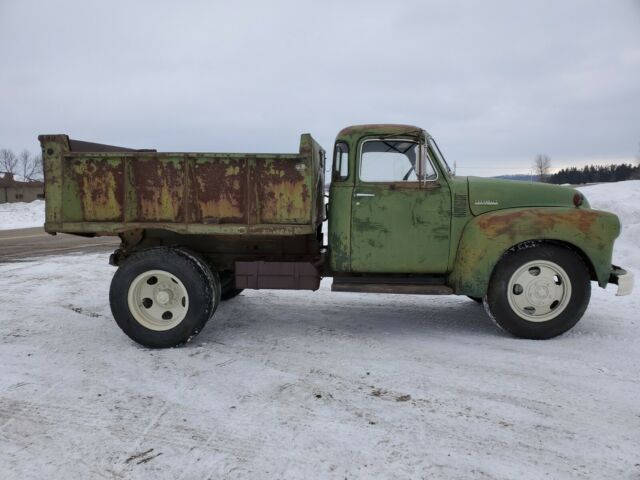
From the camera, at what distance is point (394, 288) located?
4492mm

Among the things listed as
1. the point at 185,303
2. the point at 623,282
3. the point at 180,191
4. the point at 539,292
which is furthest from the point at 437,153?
the point at 185,303

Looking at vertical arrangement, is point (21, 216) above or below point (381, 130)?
below

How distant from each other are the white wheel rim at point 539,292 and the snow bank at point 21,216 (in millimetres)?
22416

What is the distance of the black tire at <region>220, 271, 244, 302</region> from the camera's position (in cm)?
517

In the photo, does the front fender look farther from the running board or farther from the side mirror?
the side mirror

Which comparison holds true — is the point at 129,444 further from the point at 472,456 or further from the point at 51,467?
the point at 472,456

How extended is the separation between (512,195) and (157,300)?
3723mm

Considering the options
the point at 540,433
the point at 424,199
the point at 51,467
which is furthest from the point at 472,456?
the point at 424,199

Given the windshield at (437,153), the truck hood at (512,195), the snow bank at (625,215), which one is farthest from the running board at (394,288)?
the snow bank at (625,215)

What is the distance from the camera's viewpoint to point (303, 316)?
5.33m

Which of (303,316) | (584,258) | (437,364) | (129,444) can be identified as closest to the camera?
(129,444)

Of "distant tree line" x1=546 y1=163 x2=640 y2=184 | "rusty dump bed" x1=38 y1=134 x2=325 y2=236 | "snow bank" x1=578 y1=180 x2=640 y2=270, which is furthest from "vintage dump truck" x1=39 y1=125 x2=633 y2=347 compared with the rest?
"distant tree line" x1=546 y1=163 x2=640 y2=184

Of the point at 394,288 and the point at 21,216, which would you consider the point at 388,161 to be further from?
the point at 21,216

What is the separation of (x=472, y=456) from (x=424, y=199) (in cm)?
259
